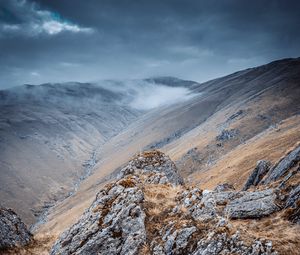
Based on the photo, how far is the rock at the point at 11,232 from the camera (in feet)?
83.8

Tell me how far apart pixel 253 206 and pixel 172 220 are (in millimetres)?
5947

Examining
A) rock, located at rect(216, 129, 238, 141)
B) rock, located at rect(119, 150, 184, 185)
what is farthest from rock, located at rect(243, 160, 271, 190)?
rock, located at rect(216, 129, 238, 141)

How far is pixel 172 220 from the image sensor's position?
19.7 m

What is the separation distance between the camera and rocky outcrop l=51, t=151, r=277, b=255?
1695 cm

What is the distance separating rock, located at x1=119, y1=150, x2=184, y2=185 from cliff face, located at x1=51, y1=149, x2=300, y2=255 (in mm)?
8899

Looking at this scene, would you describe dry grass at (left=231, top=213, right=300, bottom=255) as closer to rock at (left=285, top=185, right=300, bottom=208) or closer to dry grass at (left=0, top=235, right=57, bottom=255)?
rock at (left=285, top=185, right=300, bottom=208)

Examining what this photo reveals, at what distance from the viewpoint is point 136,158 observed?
34.8 m

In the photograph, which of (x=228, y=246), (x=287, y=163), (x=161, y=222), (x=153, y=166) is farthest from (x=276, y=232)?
(x=153, y=166)

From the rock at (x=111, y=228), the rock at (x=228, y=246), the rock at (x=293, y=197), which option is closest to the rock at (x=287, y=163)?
the rock at (x=293, y=197)

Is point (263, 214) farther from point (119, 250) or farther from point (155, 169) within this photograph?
point (155, 169)

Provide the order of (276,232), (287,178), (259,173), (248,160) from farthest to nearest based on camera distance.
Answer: (248,160) → (259,173) → (287,178) → (276,232)

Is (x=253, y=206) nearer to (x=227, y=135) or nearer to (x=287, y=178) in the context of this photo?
(x=287, y=178)

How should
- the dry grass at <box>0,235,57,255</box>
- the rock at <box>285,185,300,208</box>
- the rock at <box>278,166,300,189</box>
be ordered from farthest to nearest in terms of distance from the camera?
1. the dry grass at <box>0,235,57,255</box>
2. the rock at <box>278,166,300,189</box>
3. the rock at <box>285,185,300,208</box>

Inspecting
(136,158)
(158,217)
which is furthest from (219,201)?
(136,158)
